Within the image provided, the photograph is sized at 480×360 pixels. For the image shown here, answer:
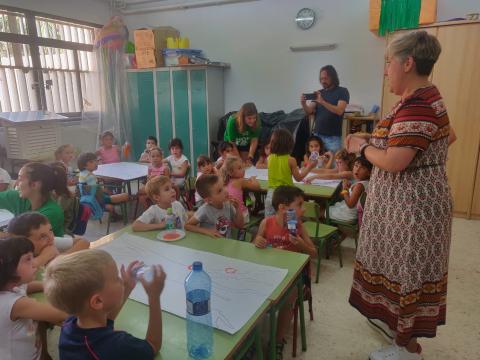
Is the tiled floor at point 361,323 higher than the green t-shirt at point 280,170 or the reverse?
the reverse

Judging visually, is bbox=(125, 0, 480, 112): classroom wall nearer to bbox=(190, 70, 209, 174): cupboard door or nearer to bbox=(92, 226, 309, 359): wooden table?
bbox=(190, 70, 209, 174): cupboard door

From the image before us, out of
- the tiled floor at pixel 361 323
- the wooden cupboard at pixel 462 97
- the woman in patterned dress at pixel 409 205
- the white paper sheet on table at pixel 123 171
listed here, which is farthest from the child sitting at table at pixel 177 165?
the wooden cupboard at pixel 462 97

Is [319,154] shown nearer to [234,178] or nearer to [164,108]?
[234,178]

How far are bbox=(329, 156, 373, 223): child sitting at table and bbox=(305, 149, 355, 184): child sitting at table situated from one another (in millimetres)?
105

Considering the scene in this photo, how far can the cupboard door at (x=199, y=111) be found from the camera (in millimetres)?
5605

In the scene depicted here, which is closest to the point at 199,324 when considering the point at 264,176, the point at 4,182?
the point at 264,176

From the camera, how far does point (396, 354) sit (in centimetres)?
185

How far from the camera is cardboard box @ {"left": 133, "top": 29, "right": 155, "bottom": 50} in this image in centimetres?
571

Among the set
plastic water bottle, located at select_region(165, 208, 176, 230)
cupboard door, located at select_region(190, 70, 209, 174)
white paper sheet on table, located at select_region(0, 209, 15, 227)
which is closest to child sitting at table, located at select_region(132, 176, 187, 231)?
plastic water bottle, located at select_region(165, 208, 176, 230)

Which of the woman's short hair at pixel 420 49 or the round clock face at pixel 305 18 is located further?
the round clock face at pixel 305 18

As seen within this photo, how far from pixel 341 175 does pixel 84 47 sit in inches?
209

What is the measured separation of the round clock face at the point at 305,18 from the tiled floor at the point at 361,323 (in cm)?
349

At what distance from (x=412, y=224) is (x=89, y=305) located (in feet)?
4.37

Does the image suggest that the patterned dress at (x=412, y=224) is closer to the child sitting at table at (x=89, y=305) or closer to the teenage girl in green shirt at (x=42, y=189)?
the child sitting at table at (x=89, y=305)
